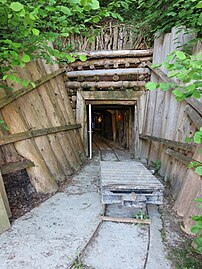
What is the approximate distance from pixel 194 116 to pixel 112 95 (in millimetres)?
3195

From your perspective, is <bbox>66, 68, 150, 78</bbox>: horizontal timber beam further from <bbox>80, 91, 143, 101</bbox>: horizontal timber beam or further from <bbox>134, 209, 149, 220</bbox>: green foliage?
<bbox>134, 209, 149, 220</bbox>: green foliage

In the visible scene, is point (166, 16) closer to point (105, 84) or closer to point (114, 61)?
point (114, 61)

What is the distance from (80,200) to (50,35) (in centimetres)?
269

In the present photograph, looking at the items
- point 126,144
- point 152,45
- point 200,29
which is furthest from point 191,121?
point 126,144

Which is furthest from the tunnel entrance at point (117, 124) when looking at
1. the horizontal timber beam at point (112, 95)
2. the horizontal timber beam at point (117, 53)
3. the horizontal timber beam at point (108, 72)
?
the horizontal timber beam at point (117, 53)

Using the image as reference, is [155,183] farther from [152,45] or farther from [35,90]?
[152,45]

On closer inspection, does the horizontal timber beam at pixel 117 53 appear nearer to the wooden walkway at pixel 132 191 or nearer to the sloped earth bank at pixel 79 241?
the wooden walkway at pixel 132 191

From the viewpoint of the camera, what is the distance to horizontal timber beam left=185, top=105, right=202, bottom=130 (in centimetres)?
273

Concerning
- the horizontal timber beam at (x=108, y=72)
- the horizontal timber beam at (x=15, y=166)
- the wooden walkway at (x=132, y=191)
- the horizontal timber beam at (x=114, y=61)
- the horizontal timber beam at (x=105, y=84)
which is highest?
the horizontal timber beam at (x=114, y=61)

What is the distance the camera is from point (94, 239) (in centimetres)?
232

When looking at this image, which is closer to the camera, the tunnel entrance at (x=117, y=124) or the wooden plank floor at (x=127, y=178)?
the wooden plank floor at (x=127, y=178)

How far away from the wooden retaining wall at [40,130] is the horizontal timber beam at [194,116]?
2.35 m

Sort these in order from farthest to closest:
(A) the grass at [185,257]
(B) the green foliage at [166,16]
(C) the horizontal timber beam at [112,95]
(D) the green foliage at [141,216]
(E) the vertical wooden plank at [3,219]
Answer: (C) the horizontal timber beam at [112,95] < (B) the green foliage at [166,16] < (D) the green foliage at [141,216] < (E) the vertical wooden plank at [3,219] < (A) the grass at [185,257]

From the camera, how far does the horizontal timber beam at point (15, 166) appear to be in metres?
2.88
